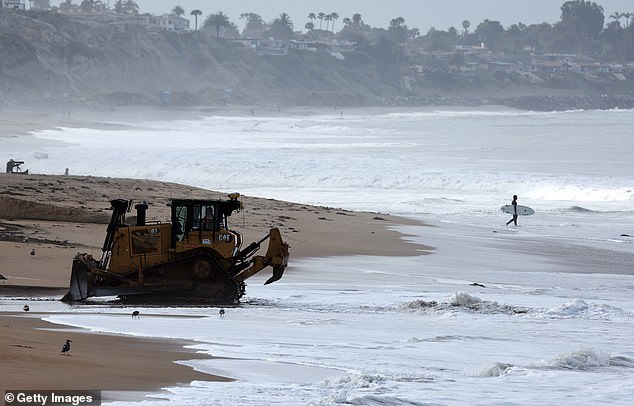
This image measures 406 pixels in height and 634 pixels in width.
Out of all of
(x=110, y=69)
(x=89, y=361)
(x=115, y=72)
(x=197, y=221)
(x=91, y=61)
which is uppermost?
(x=91, y=61)

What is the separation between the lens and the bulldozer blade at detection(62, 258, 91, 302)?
14.2 m

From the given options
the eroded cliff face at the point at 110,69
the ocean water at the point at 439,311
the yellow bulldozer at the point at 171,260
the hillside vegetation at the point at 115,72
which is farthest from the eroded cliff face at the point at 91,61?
the yellow bulldozer at the point at 171,260

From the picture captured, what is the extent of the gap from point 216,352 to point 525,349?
3.01 metres

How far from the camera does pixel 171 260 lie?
47.4 ft

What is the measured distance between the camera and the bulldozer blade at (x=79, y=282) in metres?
14.2

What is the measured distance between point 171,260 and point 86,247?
4585 mm

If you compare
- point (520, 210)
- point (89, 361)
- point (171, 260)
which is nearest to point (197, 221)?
point (171, 260)

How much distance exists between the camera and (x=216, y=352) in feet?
35.0

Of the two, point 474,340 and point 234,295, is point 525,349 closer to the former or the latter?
point 474,340

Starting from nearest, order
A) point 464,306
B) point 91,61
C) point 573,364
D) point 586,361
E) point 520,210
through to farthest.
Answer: point 573,364 < point 586,361 < point 464,306 < point 520,210 < point 91,61

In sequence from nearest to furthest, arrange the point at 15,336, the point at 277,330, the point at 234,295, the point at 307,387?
1. the point at 307,387
2. the point at 15,336
3. the point at 277,330
4. the point at 234,295

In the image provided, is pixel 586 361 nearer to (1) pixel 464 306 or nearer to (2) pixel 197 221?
(1) pixel 464 306

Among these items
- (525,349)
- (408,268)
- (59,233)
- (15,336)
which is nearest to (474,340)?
(525,349)

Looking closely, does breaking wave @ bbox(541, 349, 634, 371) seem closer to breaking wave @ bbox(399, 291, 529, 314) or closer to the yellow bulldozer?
breaking wave @ bbox(399, 291, 529, 314)
